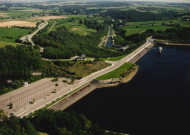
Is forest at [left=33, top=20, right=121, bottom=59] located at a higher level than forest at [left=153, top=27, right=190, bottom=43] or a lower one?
lower

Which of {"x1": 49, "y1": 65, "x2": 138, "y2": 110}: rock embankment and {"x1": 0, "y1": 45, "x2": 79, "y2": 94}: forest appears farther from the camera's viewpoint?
{"x1": 0, "y1": 45, "x2": 79, "y2": 94}: forest

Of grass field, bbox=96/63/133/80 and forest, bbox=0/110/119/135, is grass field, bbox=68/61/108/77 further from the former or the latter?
forest, bbox=0/110/119/135

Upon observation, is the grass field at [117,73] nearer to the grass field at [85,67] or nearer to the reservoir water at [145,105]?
the reservoir water at [145,105]

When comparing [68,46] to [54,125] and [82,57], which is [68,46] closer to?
[82,57]

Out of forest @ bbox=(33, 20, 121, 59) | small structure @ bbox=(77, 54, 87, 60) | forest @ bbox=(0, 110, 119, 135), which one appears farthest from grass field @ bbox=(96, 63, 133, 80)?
forest @ bbox=(0, 110, 119, 135)

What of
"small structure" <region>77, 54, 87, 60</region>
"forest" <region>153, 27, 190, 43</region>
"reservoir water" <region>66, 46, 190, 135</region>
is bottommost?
"reservoir water" <region>66, 46, 190, 135</region>

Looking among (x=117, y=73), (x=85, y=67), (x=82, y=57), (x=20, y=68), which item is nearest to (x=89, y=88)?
(x=85, y=67)

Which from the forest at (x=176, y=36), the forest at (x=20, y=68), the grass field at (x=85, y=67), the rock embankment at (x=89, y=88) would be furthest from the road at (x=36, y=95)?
the forest at (x=176, y=36)

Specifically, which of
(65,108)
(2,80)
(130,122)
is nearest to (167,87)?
(130,122)
